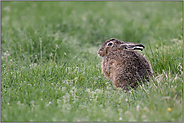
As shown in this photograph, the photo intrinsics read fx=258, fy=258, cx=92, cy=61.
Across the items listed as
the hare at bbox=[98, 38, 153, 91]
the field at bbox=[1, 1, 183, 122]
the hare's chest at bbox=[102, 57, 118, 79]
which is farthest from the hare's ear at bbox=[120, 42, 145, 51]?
the field at bbox=[1, 1, 183, 122]

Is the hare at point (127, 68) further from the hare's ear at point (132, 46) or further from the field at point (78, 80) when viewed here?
the field at point (78, 80)

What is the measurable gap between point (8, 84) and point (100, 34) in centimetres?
598

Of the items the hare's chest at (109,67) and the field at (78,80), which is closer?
the field at (78,80)

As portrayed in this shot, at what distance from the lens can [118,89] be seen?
589cm

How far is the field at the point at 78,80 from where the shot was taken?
4.57 metres

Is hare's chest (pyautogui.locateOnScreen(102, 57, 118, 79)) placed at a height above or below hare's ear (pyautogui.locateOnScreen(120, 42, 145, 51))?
below

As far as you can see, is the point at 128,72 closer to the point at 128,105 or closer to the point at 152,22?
the point at 128,105

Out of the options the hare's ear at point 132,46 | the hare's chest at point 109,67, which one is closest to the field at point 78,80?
the hare's chest at point 109,67

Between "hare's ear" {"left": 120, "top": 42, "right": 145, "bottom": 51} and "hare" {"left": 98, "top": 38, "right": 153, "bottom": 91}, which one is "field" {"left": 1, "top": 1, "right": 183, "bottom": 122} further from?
"hare's ear" {"left": 120, "top": 42, "right": 145, "bottom": 51}

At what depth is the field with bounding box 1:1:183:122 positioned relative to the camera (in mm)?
4570

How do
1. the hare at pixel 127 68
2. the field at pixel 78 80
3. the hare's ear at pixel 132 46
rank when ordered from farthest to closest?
the hare's ear at pixel 132 46
the hare at pixel 127 68
the field at pixel 78 80

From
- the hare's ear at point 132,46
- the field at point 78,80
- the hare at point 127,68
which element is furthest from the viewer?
the hare's ear at point 132,46

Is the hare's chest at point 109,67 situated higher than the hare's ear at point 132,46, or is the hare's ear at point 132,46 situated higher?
the hare's ear at point 132,46

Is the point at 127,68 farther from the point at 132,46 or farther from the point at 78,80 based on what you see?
the point at 78,80
